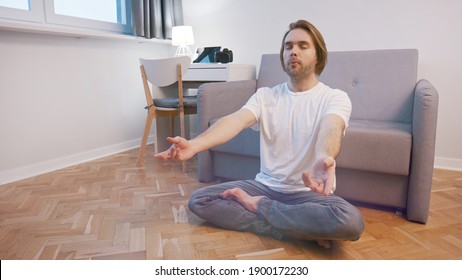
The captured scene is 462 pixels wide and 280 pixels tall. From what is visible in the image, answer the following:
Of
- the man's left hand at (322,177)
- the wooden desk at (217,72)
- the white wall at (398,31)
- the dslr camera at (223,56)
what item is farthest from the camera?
the dslr camera at (223,56)

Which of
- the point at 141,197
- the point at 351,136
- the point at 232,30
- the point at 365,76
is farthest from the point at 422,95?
the point at 232,30

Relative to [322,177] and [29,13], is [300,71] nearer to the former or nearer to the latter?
[322,177]

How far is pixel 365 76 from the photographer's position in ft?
7.12

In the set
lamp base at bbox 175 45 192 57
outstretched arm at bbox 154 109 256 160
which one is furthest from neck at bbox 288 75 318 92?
lamp base at bbox 175 45 192 57

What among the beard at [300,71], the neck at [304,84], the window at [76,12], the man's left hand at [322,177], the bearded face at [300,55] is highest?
the window at [76,12]

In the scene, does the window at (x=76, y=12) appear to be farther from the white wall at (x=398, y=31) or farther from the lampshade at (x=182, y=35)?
the white wall at (x=398, y=31)

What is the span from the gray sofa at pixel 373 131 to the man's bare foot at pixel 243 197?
0.48 metres

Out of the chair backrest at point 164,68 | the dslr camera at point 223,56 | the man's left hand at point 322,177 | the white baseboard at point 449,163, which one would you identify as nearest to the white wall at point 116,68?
the white baseboard at point 449,163

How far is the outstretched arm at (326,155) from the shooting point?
92 centimetres

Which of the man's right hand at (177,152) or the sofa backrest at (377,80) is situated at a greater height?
the sofa backrest at (377,80)

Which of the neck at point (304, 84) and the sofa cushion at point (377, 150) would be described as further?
the sofa cushion at point (377, 150)

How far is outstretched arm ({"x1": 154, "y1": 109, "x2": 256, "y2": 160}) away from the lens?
3.69 ft

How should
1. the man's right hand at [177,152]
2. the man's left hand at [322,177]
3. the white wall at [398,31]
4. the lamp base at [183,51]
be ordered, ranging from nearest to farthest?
the man's left hand at [322,177], the man's right hand at [177,152], the white wall at [398,31], the lamp base at [183,51]
